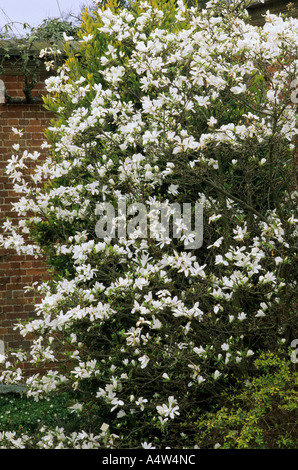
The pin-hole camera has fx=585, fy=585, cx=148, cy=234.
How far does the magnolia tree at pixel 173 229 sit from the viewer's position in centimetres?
388

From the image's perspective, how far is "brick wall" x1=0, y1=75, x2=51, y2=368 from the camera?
7.12m

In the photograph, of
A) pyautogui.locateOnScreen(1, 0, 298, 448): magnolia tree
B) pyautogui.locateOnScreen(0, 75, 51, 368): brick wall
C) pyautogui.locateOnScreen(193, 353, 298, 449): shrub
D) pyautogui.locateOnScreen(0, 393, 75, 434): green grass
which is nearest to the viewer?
pyautogui.locateOnScreen(193, 353, 298, 449): shrub

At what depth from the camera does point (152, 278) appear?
12.7 ft

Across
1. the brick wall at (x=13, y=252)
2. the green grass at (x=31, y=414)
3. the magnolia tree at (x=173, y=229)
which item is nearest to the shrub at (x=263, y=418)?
the magnolia tree at (x=173, y=229)

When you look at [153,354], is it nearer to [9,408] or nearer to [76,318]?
[76,318]

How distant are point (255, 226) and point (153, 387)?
4.71ft

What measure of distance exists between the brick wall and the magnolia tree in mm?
2374

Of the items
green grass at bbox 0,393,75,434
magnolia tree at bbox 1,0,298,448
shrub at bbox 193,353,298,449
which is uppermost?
magnolia tree at bbox 1,0,298,448

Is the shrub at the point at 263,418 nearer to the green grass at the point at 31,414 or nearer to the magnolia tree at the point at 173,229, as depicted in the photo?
the magnolia tree at the point at 173,229

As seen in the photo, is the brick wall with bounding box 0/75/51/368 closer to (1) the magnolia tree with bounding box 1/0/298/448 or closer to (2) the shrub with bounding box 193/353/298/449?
(1) the magnolia tree with bounding box 1/0/298/448

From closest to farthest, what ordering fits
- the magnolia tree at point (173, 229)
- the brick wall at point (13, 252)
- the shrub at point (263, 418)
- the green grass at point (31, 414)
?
the shrub at point (263, 418) < the magnolia tree at point (173, 229) < the green grass at point (31, 414) < the brick wall at point (13, 252)

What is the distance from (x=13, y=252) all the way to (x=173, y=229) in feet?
11.2

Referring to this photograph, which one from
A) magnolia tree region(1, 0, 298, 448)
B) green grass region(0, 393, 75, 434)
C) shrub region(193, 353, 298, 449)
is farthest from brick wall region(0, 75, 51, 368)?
shrub region(193, 353, 298, 449)

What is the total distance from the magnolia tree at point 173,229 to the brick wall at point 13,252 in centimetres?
237
